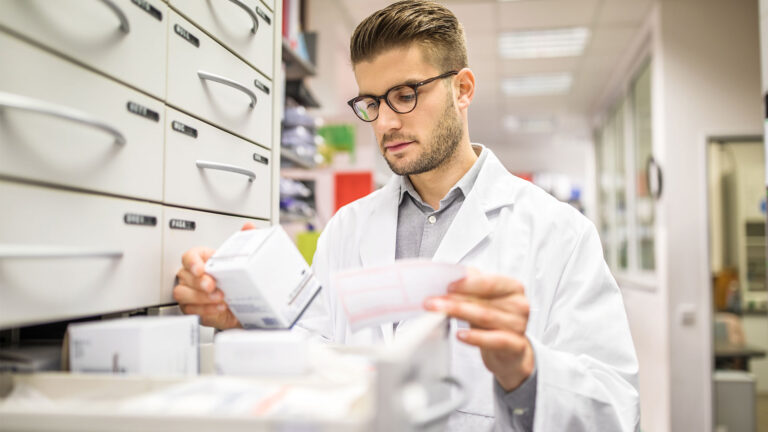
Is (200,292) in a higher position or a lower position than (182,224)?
lower

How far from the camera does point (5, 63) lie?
62 centimetres

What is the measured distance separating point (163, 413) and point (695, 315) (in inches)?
166

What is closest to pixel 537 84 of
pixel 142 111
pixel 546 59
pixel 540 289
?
pixel 546 59

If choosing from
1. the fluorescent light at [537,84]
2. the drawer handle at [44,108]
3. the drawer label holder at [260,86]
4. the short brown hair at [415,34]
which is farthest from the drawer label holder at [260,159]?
the fluorescent light at [537,84]

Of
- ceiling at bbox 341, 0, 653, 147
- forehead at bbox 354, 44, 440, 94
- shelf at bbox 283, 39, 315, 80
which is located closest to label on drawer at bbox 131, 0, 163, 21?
forehead at bbox 354, 44, 440, 94

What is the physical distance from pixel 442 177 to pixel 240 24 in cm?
63

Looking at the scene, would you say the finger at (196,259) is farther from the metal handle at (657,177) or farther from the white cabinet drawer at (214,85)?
the metal handle at (657,177)

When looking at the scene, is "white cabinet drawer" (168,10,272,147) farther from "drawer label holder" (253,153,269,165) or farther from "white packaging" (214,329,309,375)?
"white packaging" (214,329,309,375)

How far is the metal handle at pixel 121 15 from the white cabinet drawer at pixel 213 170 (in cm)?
14

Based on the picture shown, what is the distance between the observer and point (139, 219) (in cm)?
82

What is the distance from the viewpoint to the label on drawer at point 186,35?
3.04ft

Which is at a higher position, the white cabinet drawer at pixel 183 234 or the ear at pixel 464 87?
the ear at pixel 464 87

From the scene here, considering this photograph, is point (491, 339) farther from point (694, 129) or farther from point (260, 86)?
→ point (694, 129)

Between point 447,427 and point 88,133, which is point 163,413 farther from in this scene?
point 447,427
